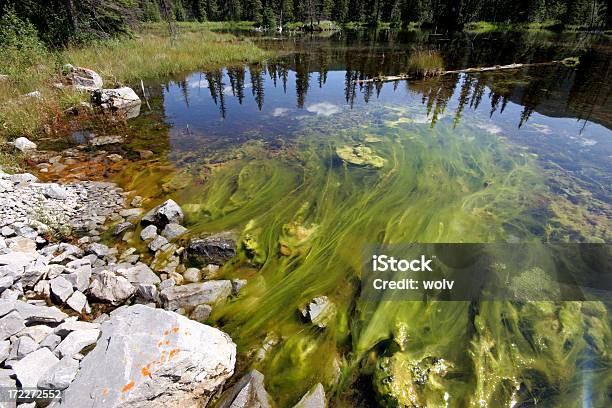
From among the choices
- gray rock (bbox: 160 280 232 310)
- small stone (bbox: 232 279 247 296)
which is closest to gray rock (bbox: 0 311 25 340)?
gray rock (bbox: 160 280 232 310)

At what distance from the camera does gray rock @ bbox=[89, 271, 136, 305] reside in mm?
3146

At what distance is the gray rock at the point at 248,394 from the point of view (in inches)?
87.9

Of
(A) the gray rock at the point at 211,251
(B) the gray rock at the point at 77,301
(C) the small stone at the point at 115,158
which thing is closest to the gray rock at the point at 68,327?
(B) the gray rock at the point at 77,301

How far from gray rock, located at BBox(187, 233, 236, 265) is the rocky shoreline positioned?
1 centimetres

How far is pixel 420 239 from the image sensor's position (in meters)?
4.12

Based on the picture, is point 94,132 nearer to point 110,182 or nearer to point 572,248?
point 110,182

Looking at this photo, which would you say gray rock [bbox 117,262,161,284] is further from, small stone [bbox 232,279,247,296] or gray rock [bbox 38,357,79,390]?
gray rock [bbox 38,357,79,390]

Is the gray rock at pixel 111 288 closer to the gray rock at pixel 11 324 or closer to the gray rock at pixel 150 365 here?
the gray rock at pixel 11 324

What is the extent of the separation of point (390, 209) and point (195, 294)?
332 centimetres

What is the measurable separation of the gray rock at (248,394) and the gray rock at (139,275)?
1.77 meters

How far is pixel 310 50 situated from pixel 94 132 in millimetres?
19933

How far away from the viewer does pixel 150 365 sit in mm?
2010

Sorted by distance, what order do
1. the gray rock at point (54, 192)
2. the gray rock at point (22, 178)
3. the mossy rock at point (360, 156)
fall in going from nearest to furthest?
the gray rock at point (54, 192) < the gray rock at point (22, 178) < the mossy rock at point (360, 156)

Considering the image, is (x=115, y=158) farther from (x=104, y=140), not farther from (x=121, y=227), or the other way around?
(x=121, y=227)
